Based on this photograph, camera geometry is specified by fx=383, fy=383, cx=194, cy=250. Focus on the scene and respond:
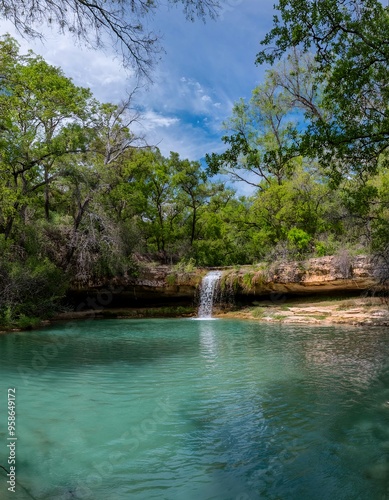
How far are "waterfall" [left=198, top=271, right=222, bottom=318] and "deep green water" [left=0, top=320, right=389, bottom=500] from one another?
42.4 ft

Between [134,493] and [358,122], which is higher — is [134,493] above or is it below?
below

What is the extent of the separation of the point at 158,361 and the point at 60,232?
1479cm

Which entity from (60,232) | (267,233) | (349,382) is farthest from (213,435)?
(267,233)

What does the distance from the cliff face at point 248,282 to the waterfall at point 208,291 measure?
16.3 inches

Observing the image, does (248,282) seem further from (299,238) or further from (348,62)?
(348,62)

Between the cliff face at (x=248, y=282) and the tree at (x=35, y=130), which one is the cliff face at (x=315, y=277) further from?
the tree at (x=35, y=130)

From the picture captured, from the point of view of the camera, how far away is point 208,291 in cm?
2495

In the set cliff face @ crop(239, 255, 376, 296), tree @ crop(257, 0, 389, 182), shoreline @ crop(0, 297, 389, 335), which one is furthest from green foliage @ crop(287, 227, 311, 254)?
tree @ crop(257, 0, 389, 182)

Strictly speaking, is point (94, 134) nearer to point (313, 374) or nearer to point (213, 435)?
point (313, 374)

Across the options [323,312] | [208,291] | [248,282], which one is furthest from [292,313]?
[208,291]

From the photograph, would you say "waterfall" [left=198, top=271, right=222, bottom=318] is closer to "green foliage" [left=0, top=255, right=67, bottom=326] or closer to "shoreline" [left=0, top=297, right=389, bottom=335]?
"shoreline" [left=0, top=297, right=389, bottom=335]

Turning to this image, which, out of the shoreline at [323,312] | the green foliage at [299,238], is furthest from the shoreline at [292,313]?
the green foliage at [299,238]

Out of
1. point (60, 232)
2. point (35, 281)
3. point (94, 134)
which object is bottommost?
point (35, 281)

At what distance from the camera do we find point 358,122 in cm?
763
